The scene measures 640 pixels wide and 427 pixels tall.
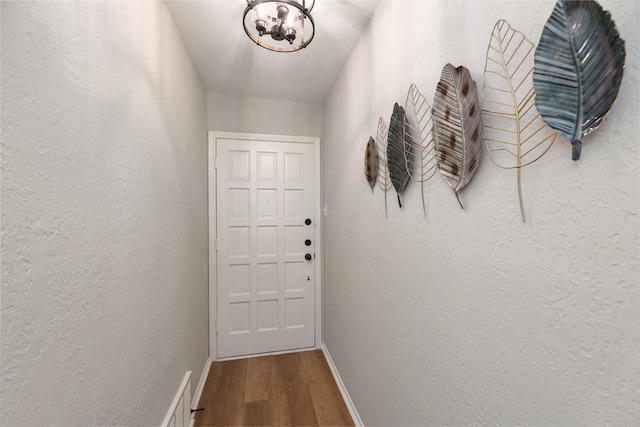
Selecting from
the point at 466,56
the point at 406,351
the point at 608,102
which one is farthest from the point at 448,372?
the point at 466,56

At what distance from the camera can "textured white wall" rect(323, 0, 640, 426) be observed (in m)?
0.46

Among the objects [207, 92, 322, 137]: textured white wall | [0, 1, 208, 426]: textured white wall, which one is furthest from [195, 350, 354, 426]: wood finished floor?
[207, 92, 322, 137]: textured white wall

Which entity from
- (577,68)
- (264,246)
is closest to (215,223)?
(264,246)

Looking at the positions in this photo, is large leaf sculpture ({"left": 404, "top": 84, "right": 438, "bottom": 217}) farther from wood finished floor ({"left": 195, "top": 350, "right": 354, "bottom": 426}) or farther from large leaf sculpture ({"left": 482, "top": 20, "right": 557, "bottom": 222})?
Result: wood finished floor ({"left": 195, "top": 350, "right": 354, "bottom": 426})

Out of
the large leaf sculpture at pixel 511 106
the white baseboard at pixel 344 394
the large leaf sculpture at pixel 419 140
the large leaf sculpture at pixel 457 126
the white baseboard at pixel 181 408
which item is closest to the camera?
the large leaf sculpture at pixel 511 106

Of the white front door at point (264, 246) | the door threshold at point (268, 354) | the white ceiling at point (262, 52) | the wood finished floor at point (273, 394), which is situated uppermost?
the white ceiling at point (262, 52)

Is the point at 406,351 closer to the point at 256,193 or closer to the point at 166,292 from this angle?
the point at 166,292

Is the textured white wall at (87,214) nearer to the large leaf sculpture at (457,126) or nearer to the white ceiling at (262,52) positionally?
the white ceiling at (262,52)

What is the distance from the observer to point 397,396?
118cm

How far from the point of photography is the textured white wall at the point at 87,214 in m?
0.53

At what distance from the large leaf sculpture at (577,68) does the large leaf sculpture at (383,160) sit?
0.72 meters

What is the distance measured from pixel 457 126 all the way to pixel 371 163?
2.16 ft

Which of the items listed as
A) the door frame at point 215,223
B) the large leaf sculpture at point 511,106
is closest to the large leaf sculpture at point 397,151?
the large leaf sculpture at point 511,106

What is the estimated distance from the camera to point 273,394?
1893 millimetres
